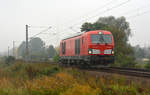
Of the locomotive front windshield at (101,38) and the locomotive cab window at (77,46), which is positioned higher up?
the locomotive front windshield at (101,38)

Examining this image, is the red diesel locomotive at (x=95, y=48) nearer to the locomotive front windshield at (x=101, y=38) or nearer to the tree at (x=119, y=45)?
the locomotive front windshield at (x=101, y=38)

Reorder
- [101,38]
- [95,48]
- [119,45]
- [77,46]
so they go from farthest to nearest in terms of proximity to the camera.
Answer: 1. [119,45]
2. [77,46]
3. [101,38]
4. [95,48]

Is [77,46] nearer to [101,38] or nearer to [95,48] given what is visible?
[101,38]

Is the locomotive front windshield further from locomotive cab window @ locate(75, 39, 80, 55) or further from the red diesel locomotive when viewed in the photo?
locomotive cab window @ locate(75, 39, 80, 55)

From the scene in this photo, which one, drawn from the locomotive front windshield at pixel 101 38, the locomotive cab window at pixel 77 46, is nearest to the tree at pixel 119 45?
the locomotive cab window at pixel 77 46

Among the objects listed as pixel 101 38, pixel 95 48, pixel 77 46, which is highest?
pixel 101 38

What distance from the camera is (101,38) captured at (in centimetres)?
1784

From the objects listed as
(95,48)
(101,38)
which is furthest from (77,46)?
(95,48)

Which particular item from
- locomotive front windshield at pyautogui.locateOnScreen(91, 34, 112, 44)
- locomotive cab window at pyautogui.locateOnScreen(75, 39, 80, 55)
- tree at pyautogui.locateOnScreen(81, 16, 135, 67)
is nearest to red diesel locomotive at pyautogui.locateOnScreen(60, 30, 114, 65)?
locomotive front windshield at pyautogui.locateOnScreen(91, 34, 112, 44)

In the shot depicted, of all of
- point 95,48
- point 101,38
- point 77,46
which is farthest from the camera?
point 77,46

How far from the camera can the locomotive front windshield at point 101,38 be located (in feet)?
57.6

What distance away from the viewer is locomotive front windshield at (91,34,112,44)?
17562 millimetres

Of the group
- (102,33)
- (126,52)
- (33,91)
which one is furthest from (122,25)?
(33,91)

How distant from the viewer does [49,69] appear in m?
18.2
